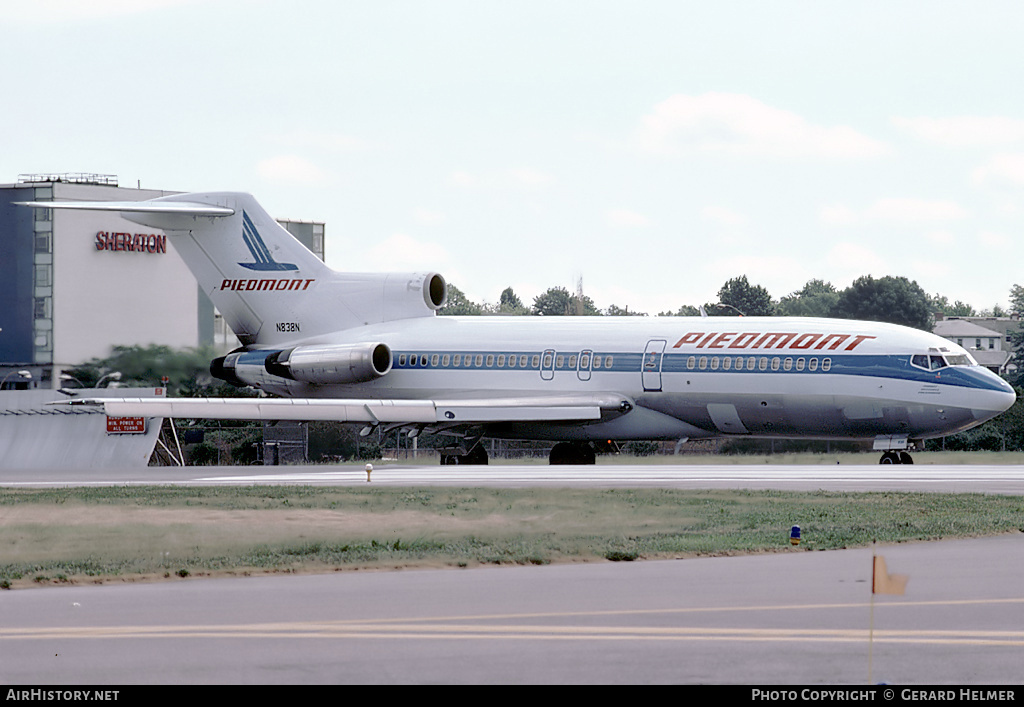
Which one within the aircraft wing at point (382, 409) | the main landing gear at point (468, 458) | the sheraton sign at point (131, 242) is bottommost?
the main landing gear at point (468, 458)

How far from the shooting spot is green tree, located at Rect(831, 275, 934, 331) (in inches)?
4338

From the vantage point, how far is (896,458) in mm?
36406

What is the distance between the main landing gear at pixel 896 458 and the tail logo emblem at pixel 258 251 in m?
19.1

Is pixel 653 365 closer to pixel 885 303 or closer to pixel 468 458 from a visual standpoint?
pixel 468 458

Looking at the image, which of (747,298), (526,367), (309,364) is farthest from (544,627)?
(747,298)

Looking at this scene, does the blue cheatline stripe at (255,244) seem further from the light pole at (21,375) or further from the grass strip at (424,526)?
the grass strip at (424,526)

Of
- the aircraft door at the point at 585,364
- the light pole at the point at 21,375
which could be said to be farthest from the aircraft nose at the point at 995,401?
the light pole at the point at 21,375

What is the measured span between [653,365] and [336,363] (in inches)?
381

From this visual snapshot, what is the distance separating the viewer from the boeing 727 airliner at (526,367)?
36.1 meters

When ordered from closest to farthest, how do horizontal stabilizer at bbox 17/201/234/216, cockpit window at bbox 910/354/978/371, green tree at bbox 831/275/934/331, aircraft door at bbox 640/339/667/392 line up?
cockpit window at bbox 910/354/978/371, aircraft door at bbox 640/339/667/392, horizontal stabilizer at bbox 17/201/234/216, green tree at bbox 831/275/934/331

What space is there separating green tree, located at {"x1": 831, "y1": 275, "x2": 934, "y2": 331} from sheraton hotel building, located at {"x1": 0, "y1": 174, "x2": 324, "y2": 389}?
6185 cm

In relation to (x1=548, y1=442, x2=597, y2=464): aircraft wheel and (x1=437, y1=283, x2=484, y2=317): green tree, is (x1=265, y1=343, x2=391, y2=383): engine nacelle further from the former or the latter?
(x1=437, y1=283, x2=484, y2=317): green tree

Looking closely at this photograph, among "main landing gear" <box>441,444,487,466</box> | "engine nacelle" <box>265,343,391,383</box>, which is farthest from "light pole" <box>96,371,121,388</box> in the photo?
"main landing gear" <box>441,444,487,466</box>

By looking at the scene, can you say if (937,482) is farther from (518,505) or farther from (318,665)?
(318,665)
